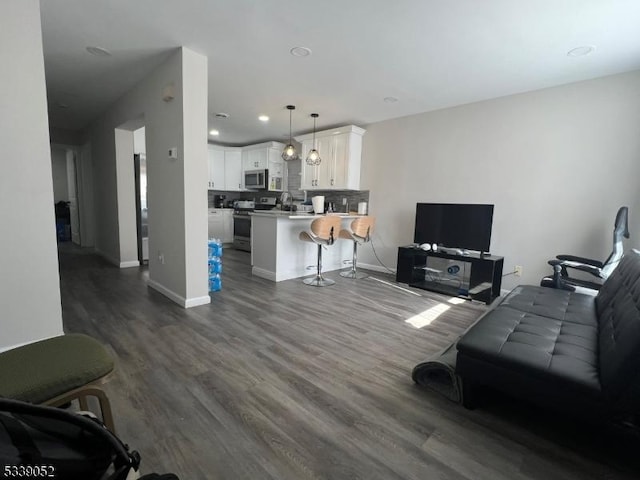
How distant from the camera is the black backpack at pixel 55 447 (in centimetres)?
68

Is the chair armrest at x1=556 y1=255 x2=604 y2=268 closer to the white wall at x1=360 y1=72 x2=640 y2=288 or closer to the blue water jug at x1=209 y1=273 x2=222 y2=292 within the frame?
the white wall at x1=360 y1=72 x2=640 y2=288

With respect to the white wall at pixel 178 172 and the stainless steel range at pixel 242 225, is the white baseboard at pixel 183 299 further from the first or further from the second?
the stainless steel range at pixel 242 225

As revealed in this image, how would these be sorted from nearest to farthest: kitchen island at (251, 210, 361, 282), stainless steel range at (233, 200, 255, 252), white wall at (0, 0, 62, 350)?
1. white wall at (0, 0, 62, 350)
2. kitchen island at (251, 210, 361, 282)
3. stainless steel range at (233, 200, 255, 252)

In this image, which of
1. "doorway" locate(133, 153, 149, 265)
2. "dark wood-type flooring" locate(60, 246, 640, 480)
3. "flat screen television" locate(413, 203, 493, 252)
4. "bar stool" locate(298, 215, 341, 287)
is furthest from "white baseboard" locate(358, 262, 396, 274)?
"doorway" locate(133, 153, 149, 265)

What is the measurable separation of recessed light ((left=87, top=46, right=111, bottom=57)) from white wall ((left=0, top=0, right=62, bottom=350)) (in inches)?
39.5

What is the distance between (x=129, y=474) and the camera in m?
0.84

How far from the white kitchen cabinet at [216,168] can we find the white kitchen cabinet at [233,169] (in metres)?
0.09

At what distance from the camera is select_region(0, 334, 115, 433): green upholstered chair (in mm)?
1104

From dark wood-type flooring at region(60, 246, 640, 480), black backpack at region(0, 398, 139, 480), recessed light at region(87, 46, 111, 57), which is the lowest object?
dark wood-type flooring at region(60, 246, 640, 480)

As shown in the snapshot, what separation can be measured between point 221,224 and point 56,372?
616cm

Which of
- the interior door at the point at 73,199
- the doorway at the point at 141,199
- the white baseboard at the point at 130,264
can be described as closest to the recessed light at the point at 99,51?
the doorway at the point at 141,199

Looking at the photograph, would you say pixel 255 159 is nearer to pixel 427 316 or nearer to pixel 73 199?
pixel 73 199

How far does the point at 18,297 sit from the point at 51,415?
1.90 metres

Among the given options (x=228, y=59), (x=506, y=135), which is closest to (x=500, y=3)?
(x=506, y=135)
